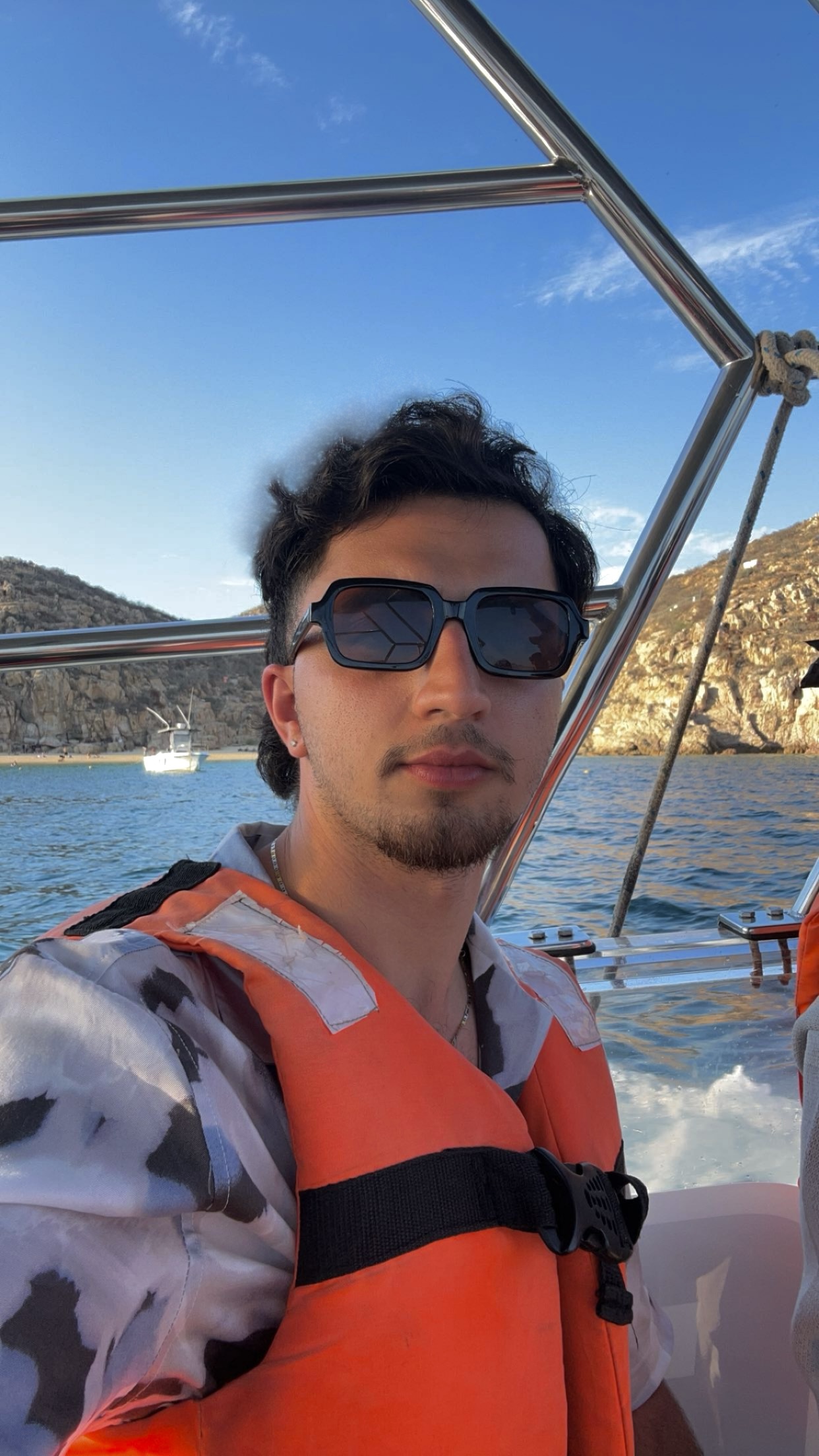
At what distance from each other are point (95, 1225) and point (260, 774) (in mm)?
991

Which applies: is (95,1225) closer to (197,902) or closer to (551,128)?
(197,902)

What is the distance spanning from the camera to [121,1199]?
0.56 m

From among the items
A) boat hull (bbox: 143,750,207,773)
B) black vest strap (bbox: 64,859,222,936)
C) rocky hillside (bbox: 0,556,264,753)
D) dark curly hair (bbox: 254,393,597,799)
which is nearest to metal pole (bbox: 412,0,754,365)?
→ dark curly hair (bbox: 254,393,597,799)

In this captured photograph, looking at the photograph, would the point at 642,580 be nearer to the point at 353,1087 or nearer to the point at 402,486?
the point at 402,486

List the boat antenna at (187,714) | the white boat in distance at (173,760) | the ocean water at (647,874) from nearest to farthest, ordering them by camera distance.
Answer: the ocean water at (647,874) → the boat antenna at (187,714) → the white boat in distance at (173,760)

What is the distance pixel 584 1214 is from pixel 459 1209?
168 millimetres

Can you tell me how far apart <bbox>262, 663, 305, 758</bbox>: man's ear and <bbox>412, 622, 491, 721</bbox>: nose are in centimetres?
20

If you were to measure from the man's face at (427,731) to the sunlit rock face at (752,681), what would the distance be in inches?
210

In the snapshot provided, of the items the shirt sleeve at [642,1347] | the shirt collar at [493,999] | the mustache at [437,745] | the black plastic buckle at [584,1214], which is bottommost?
the shirt sleeve at [642,1347]

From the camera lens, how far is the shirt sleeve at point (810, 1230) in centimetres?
97

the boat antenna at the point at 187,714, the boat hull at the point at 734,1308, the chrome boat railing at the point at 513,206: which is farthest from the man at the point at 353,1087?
the boat antenna at the point at 187,714

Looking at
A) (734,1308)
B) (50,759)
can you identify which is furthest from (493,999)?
(50,759)

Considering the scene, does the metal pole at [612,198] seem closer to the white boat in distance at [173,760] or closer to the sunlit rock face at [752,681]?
the sunlit rock face at [752,681]

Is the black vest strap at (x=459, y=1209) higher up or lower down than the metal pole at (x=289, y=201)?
lower down
